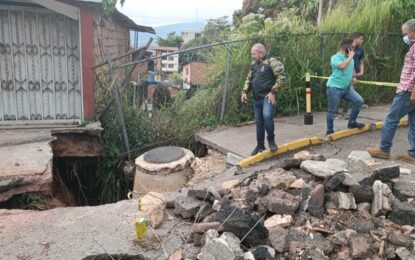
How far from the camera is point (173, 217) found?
4.14 m

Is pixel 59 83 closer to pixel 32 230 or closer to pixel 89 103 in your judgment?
pixel 89 103

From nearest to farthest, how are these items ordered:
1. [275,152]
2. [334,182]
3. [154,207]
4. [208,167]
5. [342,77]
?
[154,207]
[334,182]
[275,152]
[342,77]
[208,167]

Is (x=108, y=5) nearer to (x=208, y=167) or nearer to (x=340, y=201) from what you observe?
(x=208, y=167)

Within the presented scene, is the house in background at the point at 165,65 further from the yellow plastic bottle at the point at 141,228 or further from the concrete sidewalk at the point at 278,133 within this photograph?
the yellow plastic bottle at the point at 141,228

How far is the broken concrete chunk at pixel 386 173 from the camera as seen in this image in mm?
4484

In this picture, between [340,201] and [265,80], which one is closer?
[340,201]

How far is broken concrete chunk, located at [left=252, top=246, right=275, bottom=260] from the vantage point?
10.7ft

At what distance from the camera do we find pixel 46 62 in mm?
7273

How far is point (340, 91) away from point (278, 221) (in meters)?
3.49

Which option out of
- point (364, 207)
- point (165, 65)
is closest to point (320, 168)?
point (364, 207)

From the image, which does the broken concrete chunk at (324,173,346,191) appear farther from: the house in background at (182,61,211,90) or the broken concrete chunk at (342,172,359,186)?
the house in background at (182,61,211,90)

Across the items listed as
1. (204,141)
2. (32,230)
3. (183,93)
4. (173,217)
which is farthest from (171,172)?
(183,93)

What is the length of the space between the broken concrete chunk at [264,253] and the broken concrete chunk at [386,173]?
180 centimetres

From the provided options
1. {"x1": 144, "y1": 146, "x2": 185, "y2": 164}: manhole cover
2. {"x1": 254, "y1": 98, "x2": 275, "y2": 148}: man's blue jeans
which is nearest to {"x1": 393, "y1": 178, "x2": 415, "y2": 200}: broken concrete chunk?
{"x1": 254, "y1": 98, "x2": 275, "y2": 148}: man's blue jeans
